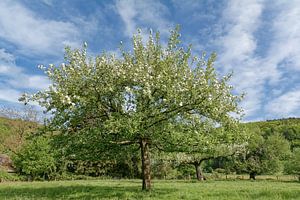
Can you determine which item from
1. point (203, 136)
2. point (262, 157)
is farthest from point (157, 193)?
point (262, 157)

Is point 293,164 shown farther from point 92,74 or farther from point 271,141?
point 92,74

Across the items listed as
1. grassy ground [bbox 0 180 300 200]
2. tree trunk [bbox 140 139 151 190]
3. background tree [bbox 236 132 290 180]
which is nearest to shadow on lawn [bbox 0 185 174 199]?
grassy ground [bbox 0 180 300 200]

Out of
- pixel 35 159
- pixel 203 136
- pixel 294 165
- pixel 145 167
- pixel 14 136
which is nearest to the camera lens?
pixel 203 136

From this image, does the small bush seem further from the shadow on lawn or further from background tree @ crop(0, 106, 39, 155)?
the shadow on lawn

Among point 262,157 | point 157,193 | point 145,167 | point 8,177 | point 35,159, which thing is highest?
point 35,159

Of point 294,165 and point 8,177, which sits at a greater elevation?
point 294,165

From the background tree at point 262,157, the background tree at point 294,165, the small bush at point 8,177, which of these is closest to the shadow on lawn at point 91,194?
the small bush at point 8,177

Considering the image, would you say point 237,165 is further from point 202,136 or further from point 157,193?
point 202,136

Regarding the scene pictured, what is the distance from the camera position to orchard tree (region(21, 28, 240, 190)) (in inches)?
931

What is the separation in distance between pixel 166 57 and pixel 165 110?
4416 mm

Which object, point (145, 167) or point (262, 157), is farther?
point (262, 157)

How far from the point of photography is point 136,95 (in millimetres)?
24438

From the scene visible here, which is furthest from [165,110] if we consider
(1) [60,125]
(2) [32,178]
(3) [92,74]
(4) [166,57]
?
(2) [32,178]

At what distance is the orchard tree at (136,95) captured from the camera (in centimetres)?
2364
